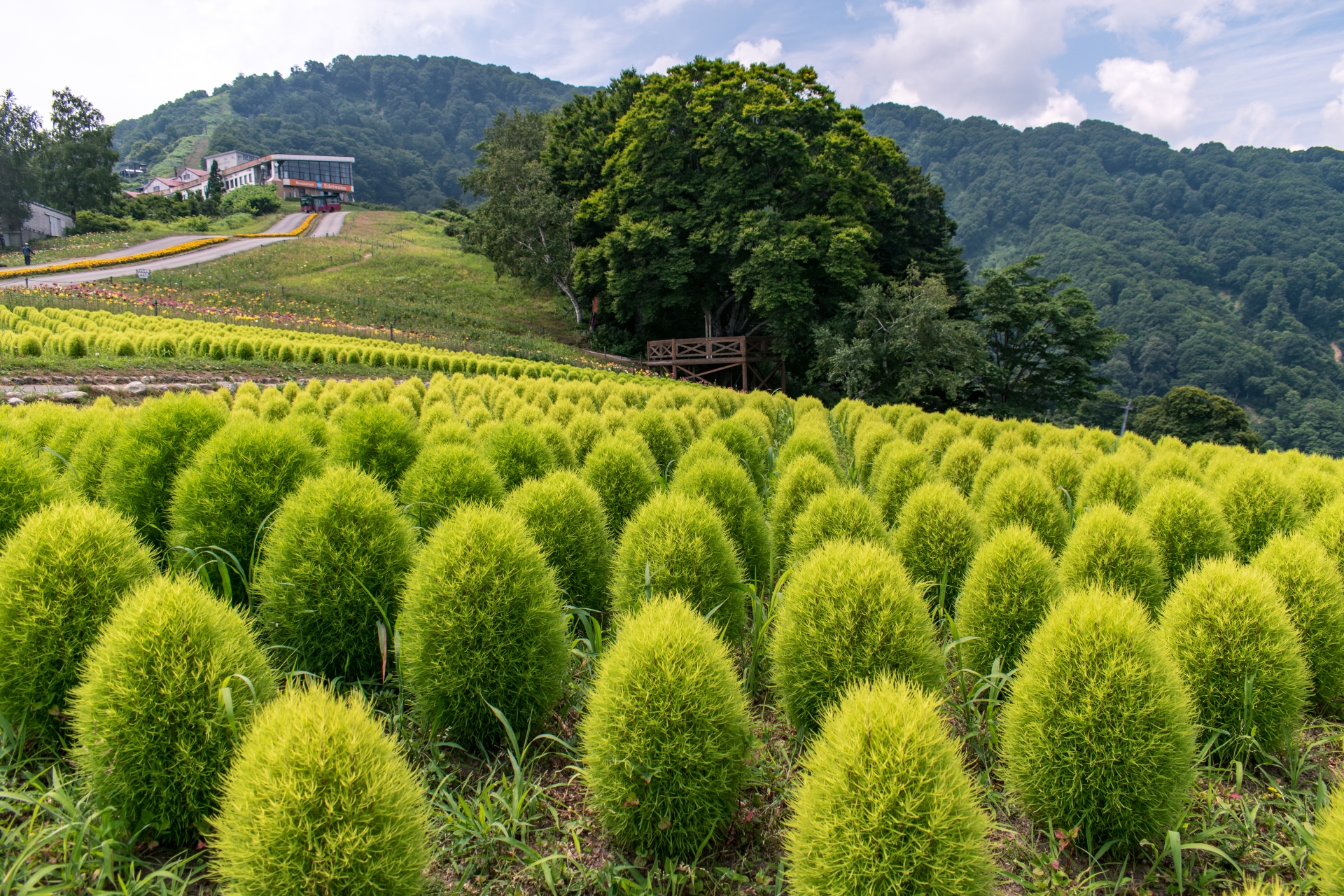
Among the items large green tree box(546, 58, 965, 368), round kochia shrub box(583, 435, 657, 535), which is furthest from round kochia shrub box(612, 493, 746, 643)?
large green tree box(546, 58, 965, 368)

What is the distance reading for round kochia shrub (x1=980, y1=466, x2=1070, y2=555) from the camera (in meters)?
4.06

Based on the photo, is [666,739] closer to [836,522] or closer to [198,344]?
[836,522]

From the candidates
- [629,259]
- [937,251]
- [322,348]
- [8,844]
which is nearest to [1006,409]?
[937,251]

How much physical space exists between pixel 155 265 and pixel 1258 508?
4725 cm

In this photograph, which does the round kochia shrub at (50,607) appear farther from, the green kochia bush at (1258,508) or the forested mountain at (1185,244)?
the forested mountain at (1185,244)

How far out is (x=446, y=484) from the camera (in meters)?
3.52

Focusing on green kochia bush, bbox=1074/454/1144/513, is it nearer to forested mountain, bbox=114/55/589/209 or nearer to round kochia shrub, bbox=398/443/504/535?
round kochia shrub, bbox=398/443/504/535

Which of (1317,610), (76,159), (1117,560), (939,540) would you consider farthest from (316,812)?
(76,159)

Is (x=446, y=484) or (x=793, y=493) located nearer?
(x=446, y=484)

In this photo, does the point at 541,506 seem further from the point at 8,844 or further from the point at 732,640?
the point at 8,844

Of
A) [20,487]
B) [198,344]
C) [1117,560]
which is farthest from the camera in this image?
[198,344]

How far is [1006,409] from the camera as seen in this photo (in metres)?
32.9

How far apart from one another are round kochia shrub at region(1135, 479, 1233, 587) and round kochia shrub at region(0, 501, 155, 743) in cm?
500

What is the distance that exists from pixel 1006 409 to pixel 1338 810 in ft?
115
